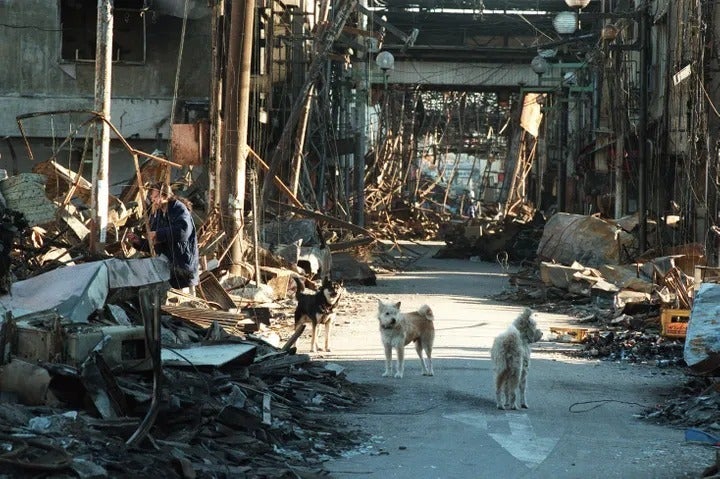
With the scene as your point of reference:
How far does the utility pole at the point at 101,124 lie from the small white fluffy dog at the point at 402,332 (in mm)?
4410

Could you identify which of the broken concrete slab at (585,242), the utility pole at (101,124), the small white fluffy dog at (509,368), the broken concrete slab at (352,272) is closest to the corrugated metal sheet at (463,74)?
the broken concrete slab at (585,242)

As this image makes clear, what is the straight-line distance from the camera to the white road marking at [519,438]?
9.66 metres

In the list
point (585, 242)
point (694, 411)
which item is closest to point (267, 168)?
point (585, 242)

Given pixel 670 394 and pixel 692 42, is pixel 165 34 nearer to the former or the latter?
pixel 692 42

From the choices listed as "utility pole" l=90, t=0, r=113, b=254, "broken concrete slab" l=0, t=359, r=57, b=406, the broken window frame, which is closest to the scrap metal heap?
"broken concrete slab" l=0, t=359, r=57, b=406

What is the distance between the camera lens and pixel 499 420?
36.9ft

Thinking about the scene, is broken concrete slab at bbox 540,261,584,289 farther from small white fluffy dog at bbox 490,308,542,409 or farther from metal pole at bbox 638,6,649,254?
small white fluffy dog at bbox 490,308,542,409

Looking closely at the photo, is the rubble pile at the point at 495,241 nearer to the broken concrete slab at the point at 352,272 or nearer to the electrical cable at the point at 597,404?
the broken concrete slab at the point at 352,272

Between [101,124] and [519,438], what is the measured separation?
823 cm

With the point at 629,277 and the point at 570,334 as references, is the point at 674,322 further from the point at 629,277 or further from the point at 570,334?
the point at 629,277

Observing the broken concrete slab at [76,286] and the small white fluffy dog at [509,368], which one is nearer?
the small white fluffy dog at [509,368]

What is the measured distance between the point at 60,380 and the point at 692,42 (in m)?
16.1

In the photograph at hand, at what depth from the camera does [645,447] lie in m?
10.1

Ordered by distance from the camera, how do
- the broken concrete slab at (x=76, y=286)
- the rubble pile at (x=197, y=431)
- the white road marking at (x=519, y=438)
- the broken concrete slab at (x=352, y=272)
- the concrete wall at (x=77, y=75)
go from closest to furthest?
1. the rubble pile at (x=197, y=431)
2. the white road marking at (x=519, y=438)
3. the broken concrete slab at (x=76, y=286)
4. the broken concrete slab at (x=352, y=272)
5. the concrete wall at (x=77, y=75)
